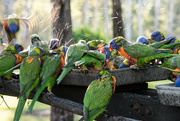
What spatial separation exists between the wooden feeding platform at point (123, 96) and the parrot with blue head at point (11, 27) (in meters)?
1.17

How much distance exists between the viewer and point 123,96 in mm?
1654

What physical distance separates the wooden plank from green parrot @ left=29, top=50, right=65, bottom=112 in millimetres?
112

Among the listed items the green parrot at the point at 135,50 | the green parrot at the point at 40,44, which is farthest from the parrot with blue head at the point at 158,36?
the green parrot at the point at 40,44

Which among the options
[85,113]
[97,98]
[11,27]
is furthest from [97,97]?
[11,27]

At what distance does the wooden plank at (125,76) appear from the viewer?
1.75 m

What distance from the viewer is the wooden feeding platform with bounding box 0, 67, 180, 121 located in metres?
1.46

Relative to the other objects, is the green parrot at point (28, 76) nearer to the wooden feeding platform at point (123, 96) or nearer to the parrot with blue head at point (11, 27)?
the wooden feeding platform at point (123, 96)

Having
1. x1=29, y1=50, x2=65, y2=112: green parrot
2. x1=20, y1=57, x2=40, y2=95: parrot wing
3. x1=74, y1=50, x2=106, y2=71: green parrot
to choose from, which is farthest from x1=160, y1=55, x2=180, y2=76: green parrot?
x1=20, y1=57, x2=40, y2=95: parrot wing

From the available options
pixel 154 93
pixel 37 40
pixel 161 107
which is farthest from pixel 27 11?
pixel 161 107

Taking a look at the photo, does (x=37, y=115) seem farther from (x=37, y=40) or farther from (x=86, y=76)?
(x=86, y=76)

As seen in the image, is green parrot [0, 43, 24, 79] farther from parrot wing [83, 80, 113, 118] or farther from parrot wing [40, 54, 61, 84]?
parrot wing [83, 80, 113, 118]

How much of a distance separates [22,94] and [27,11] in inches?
54.6

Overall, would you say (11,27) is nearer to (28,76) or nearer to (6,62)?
(6,62)

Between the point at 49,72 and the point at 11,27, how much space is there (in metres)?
1.53
